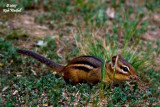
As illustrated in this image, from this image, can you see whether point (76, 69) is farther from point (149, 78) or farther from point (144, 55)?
point (144, 55)

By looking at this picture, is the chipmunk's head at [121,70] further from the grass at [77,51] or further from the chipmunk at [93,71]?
the grass at [77,51]

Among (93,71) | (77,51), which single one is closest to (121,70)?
(93,71)

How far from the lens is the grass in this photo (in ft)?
17.6

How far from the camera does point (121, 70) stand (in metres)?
5.47

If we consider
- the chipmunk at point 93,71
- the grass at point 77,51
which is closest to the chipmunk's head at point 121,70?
the chipmunk at point 93,71

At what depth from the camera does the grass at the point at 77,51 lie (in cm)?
535

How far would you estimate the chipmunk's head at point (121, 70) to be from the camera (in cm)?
543

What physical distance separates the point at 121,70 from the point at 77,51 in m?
1.70

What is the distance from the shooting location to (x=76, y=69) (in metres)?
5.70

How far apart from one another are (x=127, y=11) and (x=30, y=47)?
9.88 feet

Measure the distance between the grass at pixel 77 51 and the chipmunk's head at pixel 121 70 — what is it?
8.7 inches

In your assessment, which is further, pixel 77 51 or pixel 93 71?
pixel 77 51

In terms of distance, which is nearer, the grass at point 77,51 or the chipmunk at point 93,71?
the grass at point 77,51

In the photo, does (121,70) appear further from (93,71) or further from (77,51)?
(77,51)
